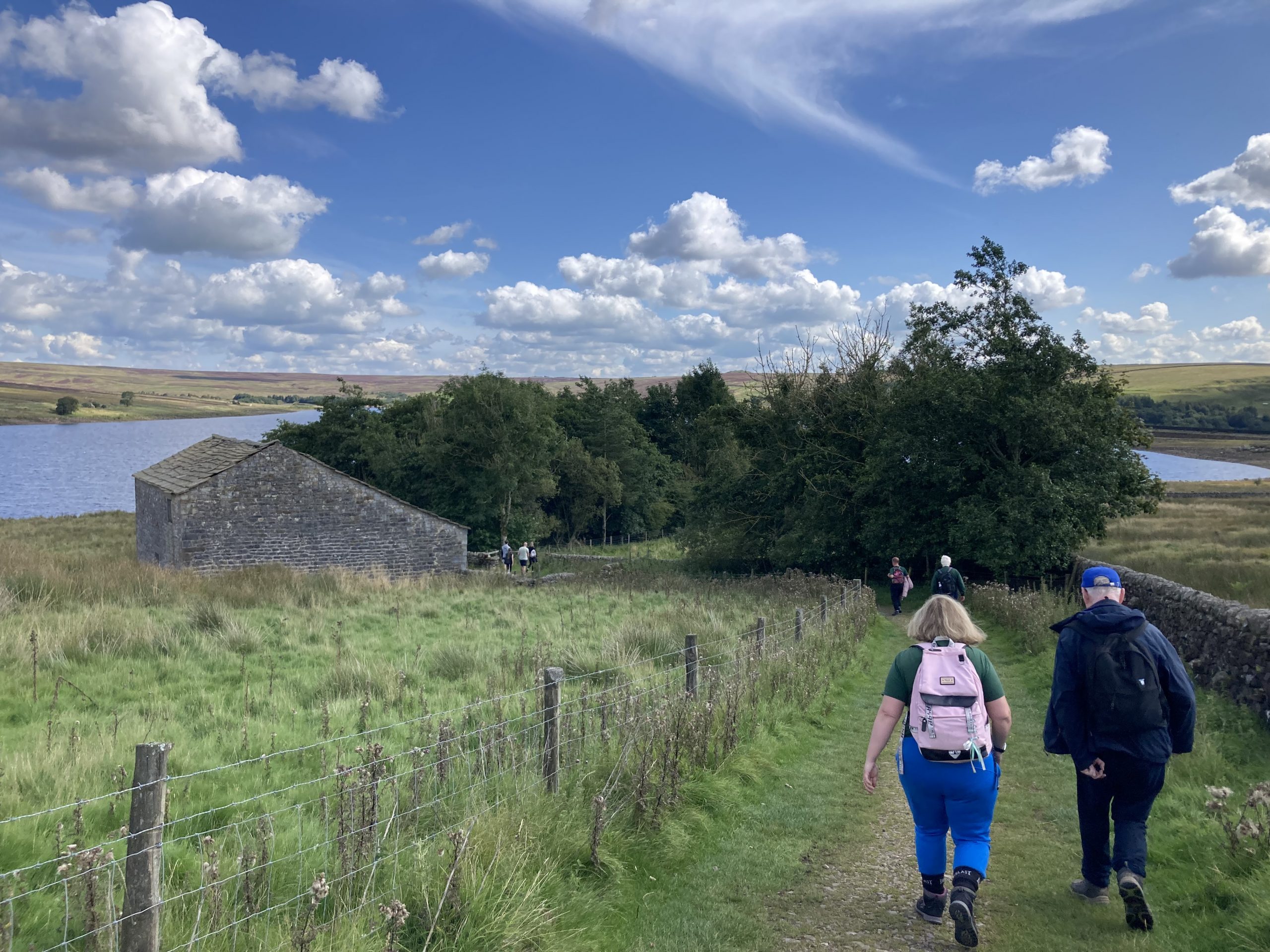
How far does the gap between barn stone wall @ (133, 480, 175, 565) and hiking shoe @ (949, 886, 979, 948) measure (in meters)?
26.7

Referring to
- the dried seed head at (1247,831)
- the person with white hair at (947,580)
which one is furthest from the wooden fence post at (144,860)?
the person with white hair at (947,580)

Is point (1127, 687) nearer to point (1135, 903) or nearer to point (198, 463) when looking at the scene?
point (1135, 903)

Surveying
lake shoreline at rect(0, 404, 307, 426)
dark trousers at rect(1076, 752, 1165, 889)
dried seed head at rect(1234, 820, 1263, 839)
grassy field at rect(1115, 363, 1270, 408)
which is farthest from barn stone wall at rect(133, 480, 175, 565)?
grassy field at rect(1115, 363, 1270, 408)

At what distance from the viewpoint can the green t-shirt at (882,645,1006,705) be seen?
4.09 m

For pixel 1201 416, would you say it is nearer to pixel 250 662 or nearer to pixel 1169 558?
pixel 1169 558

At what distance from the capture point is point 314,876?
13.3 feet

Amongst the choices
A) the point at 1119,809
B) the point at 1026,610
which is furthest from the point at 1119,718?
the point at 1026,610

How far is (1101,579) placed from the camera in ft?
14.4

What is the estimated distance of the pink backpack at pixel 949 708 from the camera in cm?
394

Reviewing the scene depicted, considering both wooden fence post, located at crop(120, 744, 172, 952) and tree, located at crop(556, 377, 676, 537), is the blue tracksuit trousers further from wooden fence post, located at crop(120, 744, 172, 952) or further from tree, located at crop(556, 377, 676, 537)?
tree, located at crop(556, 377, 676, 537)

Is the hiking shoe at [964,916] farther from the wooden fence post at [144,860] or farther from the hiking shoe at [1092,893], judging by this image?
the wooden fence post at [144,860]

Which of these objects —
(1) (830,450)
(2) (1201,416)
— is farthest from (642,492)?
(2) (1201,416)

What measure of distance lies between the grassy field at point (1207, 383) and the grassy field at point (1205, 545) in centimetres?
8279

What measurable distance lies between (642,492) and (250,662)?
163ft
